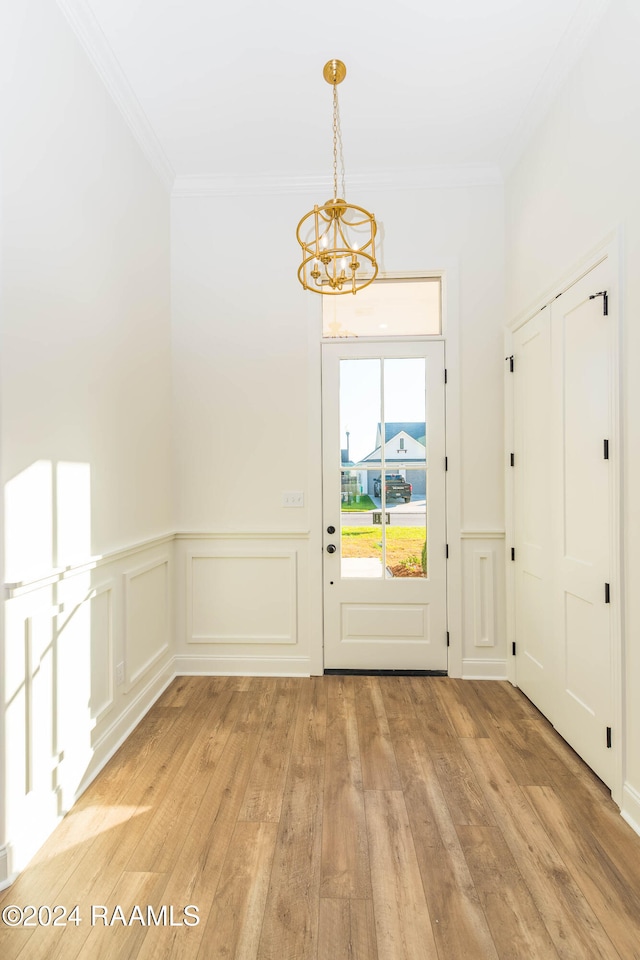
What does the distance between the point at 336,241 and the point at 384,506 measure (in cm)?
159

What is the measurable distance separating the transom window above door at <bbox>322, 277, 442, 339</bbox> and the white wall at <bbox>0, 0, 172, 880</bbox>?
1.15m

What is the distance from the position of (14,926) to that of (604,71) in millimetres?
3616

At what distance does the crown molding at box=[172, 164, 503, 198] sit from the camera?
324 cm

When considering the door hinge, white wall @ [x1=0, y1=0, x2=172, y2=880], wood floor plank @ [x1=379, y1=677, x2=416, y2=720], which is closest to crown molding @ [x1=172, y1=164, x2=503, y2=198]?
white wall @ [x1=0, y1=0, x2=172, y2=880]

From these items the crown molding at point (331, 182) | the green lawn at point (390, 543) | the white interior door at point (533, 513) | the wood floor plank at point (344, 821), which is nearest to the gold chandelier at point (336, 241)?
the crown molding at point (331, 182)

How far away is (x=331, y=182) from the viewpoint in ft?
10.9

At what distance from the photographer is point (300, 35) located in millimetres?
2246

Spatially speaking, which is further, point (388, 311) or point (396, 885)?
point (388, 311)

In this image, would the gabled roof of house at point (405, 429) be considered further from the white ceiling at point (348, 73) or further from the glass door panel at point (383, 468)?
the white ceiling at point (348, 73)

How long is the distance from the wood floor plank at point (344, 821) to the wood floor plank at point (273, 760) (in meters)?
0.20

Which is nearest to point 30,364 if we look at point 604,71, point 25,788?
point 25,788

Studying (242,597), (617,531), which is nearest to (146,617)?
(242,597)

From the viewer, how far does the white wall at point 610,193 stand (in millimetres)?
1880

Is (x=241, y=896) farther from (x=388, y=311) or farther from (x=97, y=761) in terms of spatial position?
(x=388, y=311)
